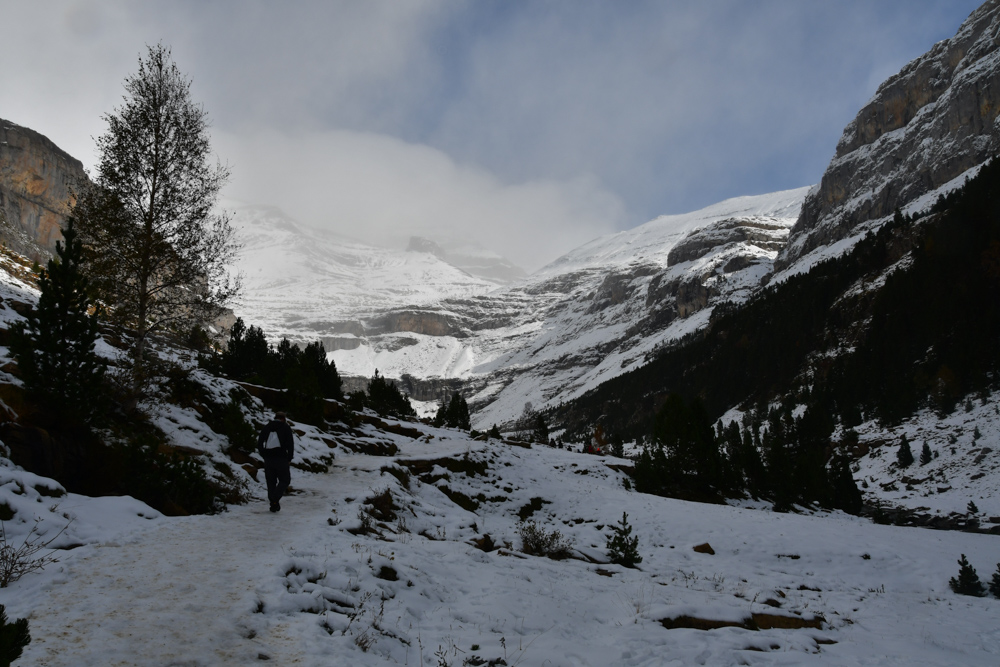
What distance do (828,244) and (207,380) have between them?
206m

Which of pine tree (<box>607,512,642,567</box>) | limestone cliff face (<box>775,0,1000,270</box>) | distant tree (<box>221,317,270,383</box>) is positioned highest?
limestone cliff face (<box>775,0,1000,270</box>)

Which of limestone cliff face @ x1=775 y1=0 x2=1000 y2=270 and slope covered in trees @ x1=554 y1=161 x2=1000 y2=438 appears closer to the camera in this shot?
slope covered in trees @ x1=554 y1=161 x2=1000 y2=438

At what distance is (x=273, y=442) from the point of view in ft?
36.4

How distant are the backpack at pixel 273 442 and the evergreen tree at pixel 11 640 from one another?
A: 7.83 meters

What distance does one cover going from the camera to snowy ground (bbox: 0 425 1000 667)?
4.69m

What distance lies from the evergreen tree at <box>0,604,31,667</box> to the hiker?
735cm

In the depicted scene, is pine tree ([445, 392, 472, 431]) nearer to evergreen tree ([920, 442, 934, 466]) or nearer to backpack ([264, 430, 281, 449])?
evergreen tree ([920, 442, 934, 466])

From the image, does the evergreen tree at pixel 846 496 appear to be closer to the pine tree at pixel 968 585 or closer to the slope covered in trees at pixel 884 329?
the slope covered in trees at pixel 884 329

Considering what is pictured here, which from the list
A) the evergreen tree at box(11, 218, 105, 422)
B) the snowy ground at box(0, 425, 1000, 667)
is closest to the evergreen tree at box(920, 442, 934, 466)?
the snowy ground at box(0, 425, 1000, 667)

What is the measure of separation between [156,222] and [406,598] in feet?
46.7

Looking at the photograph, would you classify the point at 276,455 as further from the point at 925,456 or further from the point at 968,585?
the point at 925,456

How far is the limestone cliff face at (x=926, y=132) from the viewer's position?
5723 inches

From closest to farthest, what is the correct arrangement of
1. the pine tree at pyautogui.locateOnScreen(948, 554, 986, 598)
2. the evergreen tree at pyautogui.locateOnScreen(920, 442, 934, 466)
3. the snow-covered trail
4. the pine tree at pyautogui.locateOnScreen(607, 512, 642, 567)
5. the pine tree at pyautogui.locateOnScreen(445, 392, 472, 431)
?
the snow-covered trail, the pine tree at pyautogui.locateOnScreen(607, 512, 642, 567), the pine tree at pyautogui.locateOnScreen(948, 554, 986, 598), the evergreen tree at pyautogui.locateOnScreen(920, 442, 934, 466), the pine tree at pyautogui.locateOnScreen(445, 392, 472, 431)

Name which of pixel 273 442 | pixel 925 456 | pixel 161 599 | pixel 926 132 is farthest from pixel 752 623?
pixel 926 132
